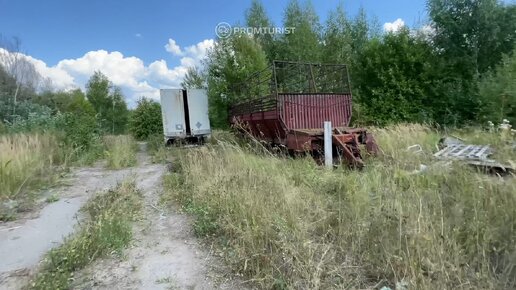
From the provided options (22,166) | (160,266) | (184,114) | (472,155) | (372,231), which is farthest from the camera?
(184,114)

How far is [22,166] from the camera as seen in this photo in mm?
6637

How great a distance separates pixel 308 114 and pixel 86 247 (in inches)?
268

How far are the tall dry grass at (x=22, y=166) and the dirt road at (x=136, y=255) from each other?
38.8 inches

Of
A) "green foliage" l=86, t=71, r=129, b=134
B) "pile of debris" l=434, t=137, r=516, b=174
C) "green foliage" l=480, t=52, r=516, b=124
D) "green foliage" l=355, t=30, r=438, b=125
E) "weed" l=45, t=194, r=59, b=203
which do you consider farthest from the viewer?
"green foliage" l=86, t=71, r=129, b=134

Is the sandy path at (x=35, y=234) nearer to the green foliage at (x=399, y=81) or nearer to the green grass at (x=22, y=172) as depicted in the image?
the green grass at (x=22, y=172)

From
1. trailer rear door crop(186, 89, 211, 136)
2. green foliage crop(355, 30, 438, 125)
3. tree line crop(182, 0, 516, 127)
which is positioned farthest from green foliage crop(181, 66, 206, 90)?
green foliage crop(355, 30, 438, 125)

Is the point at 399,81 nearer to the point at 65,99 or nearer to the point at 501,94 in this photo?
the point at 501,94

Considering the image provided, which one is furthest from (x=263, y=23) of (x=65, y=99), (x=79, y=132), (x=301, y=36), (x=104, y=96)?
(x=65, y=99)

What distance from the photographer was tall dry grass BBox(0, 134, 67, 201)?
5.96 meters

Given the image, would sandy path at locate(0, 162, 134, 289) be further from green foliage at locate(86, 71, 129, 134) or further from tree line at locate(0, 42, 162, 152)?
green foliage at locate(86, 71, 129, 134)

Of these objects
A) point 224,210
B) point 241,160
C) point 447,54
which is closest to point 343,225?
point 224,210

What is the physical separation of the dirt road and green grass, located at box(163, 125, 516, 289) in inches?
10.8

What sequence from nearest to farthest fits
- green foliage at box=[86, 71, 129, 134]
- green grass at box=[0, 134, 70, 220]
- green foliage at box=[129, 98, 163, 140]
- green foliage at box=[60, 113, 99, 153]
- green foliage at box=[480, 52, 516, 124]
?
green grass at box=[0, 134, 70, 220]
green foliage at box=[480, 52, 516, 124]
green foliage at box=[60, 113, 99, 153]
green foliage at box=[129, 98, 163, 140]
green foliage at box=[86, 71, 129, 134]

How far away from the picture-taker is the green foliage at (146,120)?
20.7m
